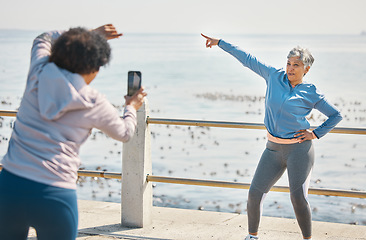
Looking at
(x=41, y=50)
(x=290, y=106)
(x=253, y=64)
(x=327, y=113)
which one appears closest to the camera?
(x=41, y=50)

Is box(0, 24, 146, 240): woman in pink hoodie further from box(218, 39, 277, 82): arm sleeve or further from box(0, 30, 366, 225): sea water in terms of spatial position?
box(218, 39, 277, 82): arm sleeve

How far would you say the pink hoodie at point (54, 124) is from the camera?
2.78 metres

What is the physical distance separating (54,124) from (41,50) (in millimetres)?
442

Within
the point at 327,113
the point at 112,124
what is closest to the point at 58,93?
the point at 112,124

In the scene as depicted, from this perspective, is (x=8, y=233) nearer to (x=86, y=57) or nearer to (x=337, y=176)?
(x=86, y=57)

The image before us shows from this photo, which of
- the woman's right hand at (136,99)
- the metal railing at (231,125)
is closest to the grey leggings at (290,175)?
the metal railing at (231,125)

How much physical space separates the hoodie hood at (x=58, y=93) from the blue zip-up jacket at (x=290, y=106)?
76.6 inches

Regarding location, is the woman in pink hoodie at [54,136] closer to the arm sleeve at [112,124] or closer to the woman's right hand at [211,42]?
the arm sleeve at [112,124]

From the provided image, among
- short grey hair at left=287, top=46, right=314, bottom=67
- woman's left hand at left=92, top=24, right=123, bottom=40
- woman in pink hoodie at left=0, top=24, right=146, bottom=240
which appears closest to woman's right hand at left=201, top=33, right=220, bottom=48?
short grey hair at left=287, top=46, right=314, bottom=67

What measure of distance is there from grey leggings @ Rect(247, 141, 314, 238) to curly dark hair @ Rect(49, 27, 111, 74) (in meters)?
2.02

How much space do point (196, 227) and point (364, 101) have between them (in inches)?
656

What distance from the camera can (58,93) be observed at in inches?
110

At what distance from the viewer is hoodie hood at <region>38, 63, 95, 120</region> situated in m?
2.78

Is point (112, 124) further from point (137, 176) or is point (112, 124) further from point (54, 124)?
point (137, 176)
